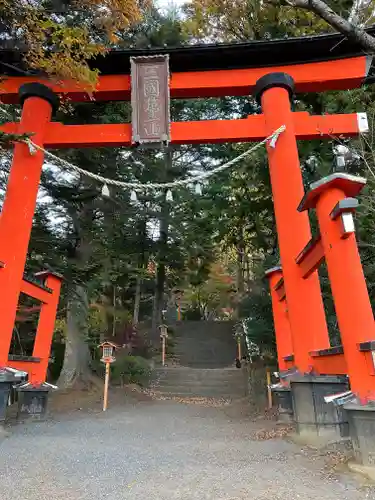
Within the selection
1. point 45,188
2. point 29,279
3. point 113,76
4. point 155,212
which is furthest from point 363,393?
point 155,212

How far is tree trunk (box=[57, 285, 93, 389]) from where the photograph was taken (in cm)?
1071

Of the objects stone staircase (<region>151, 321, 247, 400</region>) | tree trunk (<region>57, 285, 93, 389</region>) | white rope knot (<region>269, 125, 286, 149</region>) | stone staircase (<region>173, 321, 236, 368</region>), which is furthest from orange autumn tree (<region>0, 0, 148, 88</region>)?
stone staircase (<region>173, 321, 236, 368</region>)

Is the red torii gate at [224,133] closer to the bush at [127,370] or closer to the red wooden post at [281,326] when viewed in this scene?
the red wooden post at [281,326]

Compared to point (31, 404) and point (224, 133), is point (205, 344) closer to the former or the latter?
point (31, 404)

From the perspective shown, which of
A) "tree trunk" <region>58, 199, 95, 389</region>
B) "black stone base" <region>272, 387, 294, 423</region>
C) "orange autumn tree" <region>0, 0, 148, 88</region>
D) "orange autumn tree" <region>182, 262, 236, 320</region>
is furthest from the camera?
"orange autumn tree" <region>182, 262, 236, 320</region>

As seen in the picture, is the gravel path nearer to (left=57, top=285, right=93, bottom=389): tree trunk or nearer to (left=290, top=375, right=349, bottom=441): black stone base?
(left=290, top=375, right=349, bottom=441): black stone base

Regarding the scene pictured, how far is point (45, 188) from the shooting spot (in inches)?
385

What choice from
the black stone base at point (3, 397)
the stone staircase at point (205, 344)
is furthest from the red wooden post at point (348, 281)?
the stone staircase at point (205, 344)

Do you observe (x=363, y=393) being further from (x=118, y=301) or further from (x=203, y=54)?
(x=118, y=301)

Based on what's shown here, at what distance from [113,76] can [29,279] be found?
12.7 feet

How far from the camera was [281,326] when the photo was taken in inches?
297

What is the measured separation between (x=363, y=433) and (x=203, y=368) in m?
13.1

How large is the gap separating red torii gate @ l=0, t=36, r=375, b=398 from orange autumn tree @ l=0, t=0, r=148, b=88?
2.77 feet

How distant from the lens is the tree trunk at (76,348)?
10.7m
